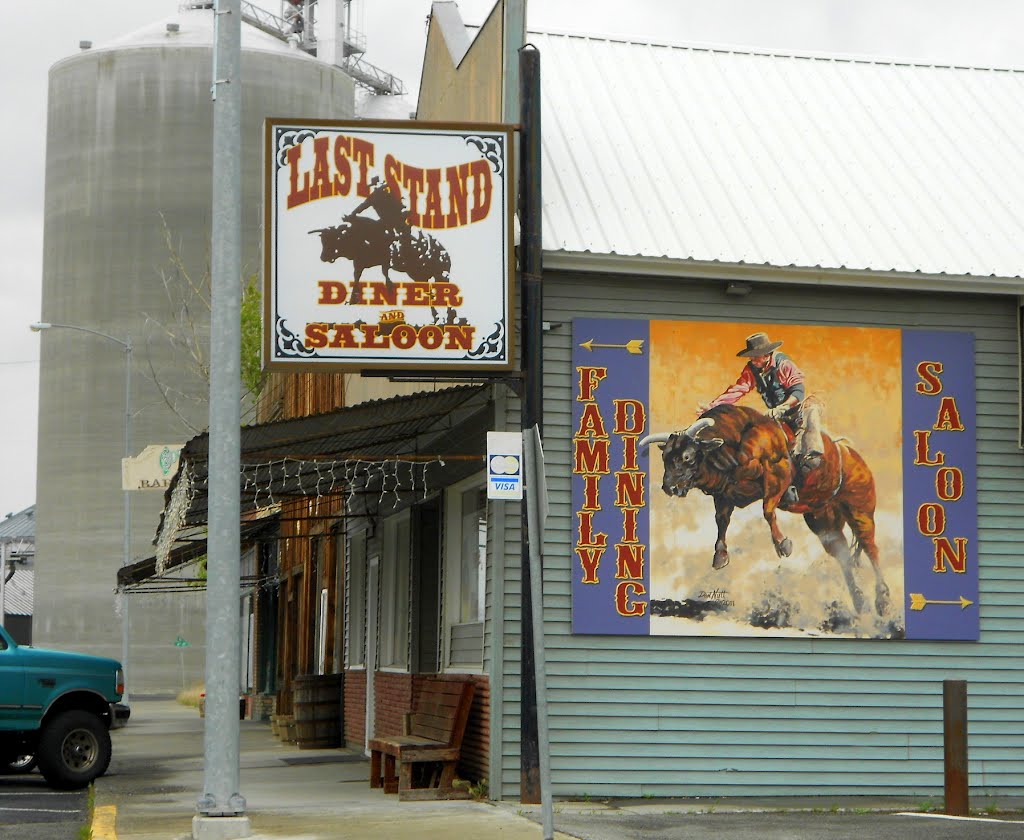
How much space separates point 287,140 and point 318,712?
11.3m

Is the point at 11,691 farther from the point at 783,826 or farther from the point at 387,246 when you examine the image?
the point at 783,826

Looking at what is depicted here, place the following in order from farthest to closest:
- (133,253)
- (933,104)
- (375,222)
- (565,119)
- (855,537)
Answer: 1. (133,253)
2. (933,104)
3. (565,119)
4. (855,537)
5. (375,222)

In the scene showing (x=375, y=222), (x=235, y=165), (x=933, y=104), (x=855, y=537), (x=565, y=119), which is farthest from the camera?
(x=933, y=104)

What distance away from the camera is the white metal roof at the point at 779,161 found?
15367 millimetres

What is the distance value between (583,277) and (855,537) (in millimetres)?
3436

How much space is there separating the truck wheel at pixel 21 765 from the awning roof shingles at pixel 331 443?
392 cm

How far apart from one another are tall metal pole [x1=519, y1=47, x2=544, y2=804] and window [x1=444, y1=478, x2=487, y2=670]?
43.2 inches

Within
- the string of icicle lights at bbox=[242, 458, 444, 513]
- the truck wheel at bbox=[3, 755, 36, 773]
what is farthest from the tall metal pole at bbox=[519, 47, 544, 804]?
the truck wheel at bbox=[3, 755, 36, 773]

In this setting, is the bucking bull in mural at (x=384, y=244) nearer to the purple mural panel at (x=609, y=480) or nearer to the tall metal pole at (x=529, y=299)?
the tall metal pole at (x=529, y=299)

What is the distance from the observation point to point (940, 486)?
15.4 m

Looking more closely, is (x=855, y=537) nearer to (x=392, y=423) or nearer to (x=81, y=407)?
(x=392, y=423)

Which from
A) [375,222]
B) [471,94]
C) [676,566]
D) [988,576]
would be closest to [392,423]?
[375,222]

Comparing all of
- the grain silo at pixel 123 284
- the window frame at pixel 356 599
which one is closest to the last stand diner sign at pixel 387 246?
the window frame at pixel 356 599

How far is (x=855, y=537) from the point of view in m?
15.2
